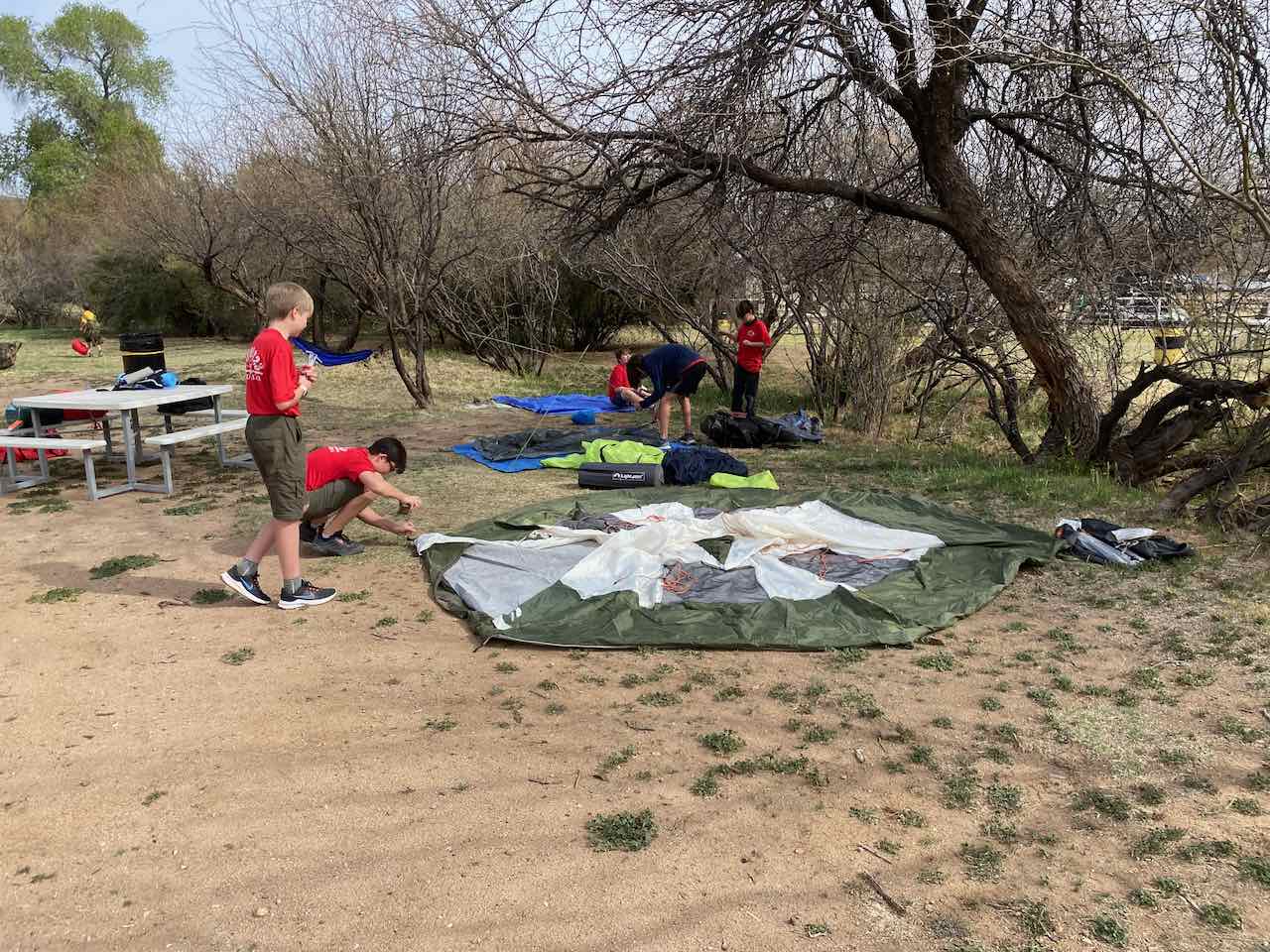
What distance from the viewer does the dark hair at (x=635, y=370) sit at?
34.5 ft

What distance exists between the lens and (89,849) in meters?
2.60

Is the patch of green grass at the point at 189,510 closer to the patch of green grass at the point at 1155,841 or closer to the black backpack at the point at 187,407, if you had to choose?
the black backpack at the point at 187,407

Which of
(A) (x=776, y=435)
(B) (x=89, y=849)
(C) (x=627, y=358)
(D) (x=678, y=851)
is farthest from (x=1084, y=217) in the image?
(B) (x=89, y=849)

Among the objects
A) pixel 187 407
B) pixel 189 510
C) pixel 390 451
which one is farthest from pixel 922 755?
pixel 187 407

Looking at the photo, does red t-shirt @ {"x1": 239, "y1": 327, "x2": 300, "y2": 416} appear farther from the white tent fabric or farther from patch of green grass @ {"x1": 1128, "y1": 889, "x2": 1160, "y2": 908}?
patch of green grass @ {"x1": 1128, "y1": 889, "x2": 1160, "y2": 908}

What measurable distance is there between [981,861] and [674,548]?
2.81 meters

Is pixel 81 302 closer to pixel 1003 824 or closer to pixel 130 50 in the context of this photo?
pixel 130 50

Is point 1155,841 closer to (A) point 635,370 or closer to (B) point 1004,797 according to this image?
(B) point 1004,797

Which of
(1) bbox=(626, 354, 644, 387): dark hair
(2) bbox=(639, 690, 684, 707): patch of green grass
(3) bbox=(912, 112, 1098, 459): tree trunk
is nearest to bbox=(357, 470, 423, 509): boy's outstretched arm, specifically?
(2) bbox=(639, 690, 684, 707): patch of green grass

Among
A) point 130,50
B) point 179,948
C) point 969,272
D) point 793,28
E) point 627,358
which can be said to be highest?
point 130,50

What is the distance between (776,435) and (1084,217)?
3256 millimetres

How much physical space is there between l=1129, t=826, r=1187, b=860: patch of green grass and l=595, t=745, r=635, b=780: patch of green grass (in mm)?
1479

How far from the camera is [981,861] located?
2471mm

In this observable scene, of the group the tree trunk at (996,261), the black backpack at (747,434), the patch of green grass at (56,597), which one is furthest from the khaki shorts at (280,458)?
the black backpack at (747,434)
